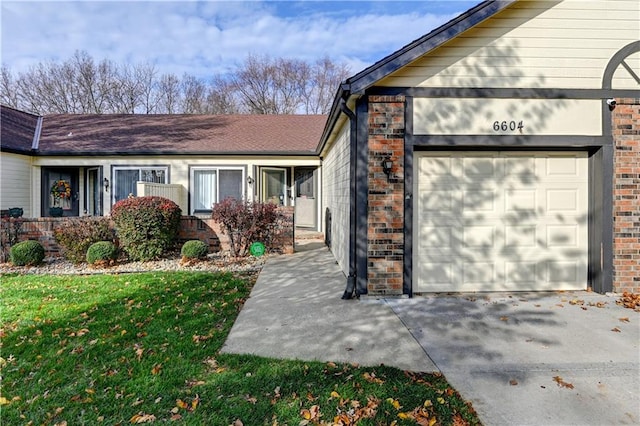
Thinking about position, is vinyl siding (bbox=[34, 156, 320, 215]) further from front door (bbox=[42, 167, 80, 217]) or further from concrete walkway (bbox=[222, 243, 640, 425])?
concrete walkway (bbox=[222, 243, 640, 425])

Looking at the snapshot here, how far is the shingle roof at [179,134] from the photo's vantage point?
11.1 meters

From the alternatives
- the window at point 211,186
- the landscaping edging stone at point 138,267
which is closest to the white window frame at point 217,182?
the window at point 211,186

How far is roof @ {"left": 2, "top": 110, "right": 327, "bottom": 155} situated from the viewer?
11.1 metres

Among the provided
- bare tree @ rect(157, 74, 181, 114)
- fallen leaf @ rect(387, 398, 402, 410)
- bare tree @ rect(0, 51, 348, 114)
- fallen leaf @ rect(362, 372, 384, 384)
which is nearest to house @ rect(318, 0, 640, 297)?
fallen leaf @ rect(362, 372, 384, 384)

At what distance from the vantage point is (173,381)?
2.75 m

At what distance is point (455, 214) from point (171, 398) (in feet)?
14.1

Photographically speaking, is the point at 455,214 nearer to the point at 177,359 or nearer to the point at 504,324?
the point at 504,324

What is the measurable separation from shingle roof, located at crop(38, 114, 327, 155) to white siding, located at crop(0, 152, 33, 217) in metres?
0.66

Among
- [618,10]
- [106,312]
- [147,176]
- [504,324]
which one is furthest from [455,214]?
[147,176]

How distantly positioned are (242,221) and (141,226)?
81.9 inches

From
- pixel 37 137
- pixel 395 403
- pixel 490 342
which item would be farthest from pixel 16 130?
pixel 490 342

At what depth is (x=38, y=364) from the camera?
10.00 ft

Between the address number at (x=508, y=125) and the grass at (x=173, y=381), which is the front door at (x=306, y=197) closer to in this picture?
the address number at (x=508, y=125)

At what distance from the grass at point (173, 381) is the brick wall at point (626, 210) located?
4220 millimetres
